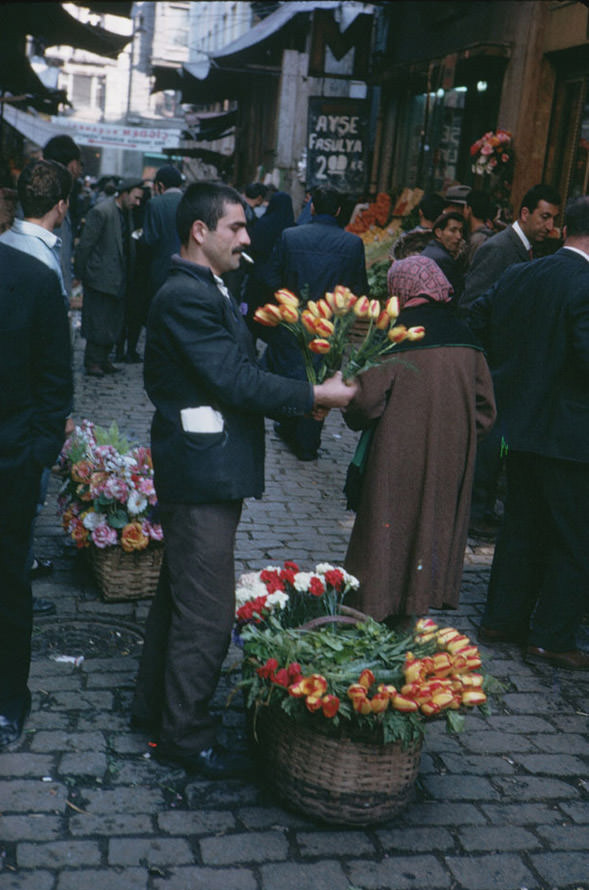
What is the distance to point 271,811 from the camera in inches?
143

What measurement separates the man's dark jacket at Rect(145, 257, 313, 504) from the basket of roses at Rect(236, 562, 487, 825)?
55 cm

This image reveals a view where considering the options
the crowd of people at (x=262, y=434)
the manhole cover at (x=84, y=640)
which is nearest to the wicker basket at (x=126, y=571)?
the manhole cover at (x=84, y=640)

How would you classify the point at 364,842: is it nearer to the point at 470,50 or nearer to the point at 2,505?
the point at 2,505

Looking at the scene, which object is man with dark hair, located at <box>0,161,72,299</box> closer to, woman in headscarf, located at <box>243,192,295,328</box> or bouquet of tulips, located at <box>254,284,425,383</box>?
bouquet of tulips, located at <box>254,284,425,383</box>

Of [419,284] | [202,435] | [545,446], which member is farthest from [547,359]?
[202,435]

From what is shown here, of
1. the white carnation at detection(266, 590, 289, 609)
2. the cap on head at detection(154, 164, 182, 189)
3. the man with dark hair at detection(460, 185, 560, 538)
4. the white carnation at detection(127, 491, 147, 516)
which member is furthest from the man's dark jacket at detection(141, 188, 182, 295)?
the white carnation at detection(266, 590, 289, 609)

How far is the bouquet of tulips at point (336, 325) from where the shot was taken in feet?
12.2

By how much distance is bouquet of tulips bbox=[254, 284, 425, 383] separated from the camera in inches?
146

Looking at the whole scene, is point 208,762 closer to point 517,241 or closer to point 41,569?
point 41,569

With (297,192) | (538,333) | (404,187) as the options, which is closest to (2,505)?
(538,333)

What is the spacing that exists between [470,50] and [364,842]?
9888 mm

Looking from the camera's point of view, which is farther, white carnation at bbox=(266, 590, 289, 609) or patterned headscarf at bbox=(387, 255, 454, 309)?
patterned headscarf at bbox=(387, 255, 454, 309)

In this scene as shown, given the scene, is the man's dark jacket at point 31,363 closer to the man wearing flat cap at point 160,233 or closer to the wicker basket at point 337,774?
the wicker basket at point 337,774

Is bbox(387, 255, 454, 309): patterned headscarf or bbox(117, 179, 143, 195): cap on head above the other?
bbox(117, 179, 143, 195): cap on head
